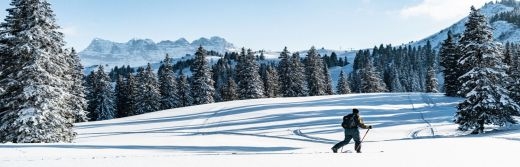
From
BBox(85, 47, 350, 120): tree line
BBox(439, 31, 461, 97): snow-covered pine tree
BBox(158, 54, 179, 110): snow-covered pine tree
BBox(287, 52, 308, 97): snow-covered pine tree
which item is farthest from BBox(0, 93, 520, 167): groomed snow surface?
BBox(158, 54, 179, 110): snow-covered pine tree

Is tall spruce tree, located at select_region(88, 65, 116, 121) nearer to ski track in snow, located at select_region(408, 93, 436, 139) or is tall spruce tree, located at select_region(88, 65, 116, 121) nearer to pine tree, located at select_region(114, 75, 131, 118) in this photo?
pine tree, located at select_region(114, 75, 131, 118)

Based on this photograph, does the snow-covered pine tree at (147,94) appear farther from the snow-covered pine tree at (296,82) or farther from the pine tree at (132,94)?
the snow-covered pine tree at (296,82)

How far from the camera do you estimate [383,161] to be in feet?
49.6

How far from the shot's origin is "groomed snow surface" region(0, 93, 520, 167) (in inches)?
589

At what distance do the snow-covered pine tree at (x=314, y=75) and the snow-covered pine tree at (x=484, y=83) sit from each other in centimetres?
5339

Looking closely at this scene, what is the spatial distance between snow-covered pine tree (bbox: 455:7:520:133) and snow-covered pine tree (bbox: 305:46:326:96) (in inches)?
2102

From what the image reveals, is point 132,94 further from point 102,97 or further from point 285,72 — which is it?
point 285,72

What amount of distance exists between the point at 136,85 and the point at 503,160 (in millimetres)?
70012

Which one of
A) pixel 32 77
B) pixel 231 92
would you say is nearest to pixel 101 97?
pixel 231 92

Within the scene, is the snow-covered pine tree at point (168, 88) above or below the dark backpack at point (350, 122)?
below

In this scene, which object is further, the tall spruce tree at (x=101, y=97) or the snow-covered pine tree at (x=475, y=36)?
the tall spruce tree at (x=101, y=97)

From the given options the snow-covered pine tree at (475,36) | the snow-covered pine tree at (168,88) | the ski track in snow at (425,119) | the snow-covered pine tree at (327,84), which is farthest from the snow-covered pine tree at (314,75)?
the snow-covered pine tree at (475,36)

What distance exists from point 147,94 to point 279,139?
2049 inches

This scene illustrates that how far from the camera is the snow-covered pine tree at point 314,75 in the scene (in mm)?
88625
